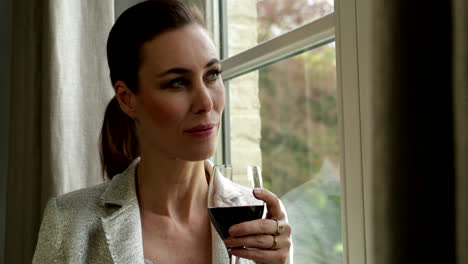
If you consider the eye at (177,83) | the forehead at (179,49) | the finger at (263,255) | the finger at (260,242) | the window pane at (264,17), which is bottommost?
→ the finger at (263,255)

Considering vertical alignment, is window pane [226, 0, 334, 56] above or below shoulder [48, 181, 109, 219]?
above

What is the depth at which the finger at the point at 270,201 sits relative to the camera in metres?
1.07

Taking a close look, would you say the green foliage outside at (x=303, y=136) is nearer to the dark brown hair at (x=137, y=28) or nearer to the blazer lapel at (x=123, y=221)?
the dark brown hair at (x=137, y=28)

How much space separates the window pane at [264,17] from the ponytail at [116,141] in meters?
0.53

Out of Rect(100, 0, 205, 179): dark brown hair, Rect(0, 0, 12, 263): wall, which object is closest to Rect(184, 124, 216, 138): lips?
Rect(100, 0, 205, 179): dark brown hair

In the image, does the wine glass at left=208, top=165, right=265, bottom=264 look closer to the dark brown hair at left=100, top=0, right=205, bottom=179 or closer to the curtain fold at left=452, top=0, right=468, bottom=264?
the curtain fold at left=452, top=0, right=468, bottom=264

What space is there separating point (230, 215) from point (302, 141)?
66 centimetres

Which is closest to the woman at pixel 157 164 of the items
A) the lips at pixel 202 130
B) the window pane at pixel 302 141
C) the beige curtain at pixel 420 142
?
the lips at pixel 202 130

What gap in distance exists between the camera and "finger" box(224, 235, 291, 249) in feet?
3.47

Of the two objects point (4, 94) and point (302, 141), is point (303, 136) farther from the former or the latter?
point (4, 94)

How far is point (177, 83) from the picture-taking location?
1477mm

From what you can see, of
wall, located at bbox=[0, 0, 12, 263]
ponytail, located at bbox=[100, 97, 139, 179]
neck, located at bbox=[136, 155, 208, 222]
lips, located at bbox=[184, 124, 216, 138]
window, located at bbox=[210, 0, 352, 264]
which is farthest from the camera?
wall, located at bbox=[0, 0, 12, 263]

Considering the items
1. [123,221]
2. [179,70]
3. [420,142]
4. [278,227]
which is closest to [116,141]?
[123,221]

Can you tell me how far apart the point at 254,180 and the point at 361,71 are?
1.26ft
